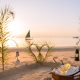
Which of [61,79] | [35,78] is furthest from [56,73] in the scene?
[35,78]

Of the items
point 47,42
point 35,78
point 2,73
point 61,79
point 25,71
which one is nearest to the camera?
point 61,79

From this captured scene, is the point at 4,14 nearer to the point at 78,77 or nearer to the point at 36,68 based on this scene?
the point at 36,68

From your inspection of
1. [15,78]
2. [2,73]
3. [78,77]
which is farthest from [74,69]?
[2,73]

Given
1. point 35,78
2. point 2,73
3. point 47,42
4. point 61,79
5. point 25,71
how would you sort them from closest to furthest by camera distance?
point 61,79 → point 35,78 → point 2,73 → point 25,71 → point 47,42

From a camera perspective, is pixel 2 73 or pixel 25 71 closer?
pixel 2 73

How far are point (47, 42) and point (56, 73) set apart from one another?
38.9 feet

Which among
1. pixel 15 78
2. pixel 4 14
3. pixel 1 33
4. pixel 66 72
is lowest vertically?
pixel 15 78

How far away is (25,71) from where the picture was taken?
77.5 feet

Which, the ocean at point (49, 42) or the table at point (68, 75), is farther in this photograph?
the ocean at point (49, 42)

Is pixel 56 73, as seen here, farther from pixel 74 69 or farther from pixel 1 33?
pixel 1 33

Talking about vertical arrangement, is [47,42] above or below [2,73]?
above

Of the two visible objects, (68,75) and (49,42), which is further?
(49,42)

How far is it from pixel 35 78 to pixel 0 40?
4453mm

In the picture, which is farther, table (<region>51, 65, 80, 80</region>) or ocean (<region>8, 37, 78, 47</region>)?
ocean (<region>8, 37, 78, 47</region>)
